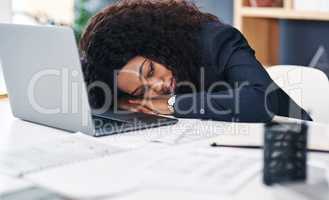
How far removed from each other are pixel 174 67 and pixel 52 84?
Result: 1.72 feet

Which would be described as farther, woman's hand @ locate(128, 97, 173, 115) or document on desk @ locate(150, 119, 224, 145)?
woman's hand @ locate(128, 97, 173, 115)

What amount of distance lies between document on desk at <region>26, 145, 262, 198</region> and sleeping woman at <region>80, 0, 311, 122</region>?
0.40 metres

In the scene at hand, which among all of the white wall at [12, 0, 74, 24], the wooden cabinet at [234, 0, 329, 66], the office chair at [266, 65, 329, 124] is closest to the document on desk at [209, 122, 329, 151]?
the office chair at [266, 65, 329, 124]

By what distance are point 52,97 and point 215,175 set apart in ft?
1.92

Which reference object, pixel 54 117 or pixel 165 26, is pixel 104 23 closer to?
pixel 165 26

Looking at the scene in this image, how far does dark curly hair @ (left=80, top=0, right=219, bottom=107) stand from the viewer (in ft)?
5.62

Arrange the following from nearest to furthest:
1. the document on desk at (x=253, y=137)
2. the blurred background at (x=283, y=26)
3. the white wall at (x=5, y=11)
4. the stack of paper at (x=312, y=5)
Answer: the document on desk at (x=253, y=137), the white wall at (x=5, y=11), the stack of paper at (x=312, y=5), the blurred background at (x=283, y=26)

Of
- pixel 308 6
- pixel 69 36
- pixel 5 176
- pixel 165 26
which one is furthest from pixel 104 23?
pixel 308 6

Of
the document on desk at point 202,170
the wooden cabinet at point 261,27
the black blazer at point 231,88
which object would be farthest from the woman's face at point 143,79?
the wooden cabinet at point 261,27

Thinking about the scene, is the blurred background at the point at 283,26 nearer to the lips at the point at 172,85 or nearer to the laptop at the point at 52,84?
the lips at the point at 172,85

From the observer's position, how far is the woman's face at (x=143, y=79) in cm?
165

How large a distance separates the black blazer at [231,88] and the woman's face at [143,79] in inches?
4.3

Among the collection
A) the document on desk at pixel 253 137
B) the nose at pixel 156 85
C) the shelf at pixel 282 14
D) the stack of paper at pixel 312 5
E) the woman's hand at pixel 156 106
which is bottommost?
the woman's hand at pixel 156 106

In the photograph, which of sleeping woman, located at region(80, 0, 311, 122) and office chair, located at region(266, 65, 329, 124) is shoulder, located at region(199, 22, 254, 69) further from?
office chair, located at region(266, 65, 329, 124)
